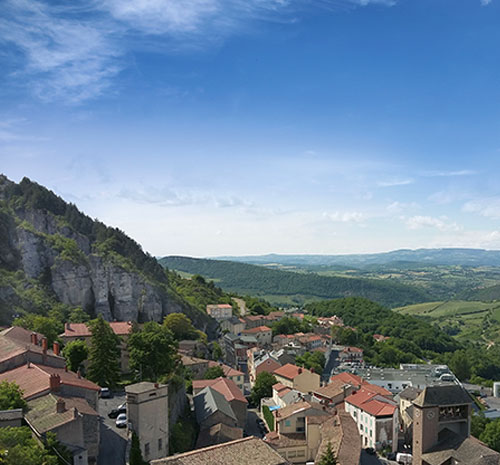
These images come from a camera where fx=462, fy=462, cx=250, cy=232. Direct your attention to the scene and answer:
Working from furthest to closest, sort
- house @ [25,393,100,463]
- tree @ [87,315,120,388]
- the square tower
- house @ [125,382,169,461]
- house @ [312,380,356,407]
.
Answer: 1. house @ [312,380,356,407]
2. tree @ [87,315,120,388]
3. the square tower
4. house @ [125,382,169,461]
5. house @ [25,393,100,463]

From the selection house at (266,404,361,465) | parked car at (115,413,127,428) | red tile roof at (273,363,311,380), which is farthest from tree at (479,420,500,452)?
parked car at (115,413,127,428)

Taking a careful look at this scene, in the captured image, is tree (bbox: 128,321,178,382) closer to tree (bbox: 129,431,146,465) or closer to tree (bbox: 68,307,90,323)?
tree (bbox: 129,431,146,465)

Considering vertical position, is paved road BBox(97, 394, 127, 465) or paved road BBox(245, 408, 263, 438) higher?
paved road BBox(97, 394, 127, 465)

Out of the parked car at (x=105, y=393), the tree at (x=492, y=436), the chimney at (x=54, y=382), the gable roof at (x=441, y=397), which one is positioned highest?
the chimney at (x=54, y=382)

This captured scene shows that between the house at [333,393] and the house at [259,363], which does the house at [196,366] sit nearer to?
the house at [259,363]

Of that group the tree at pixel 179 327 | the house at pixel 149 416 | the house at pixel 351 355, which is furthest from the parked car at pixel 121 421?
the house at pixel 351 355

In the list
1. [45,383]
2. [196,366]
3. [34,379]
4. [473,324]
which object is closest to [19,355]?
[34,379]
